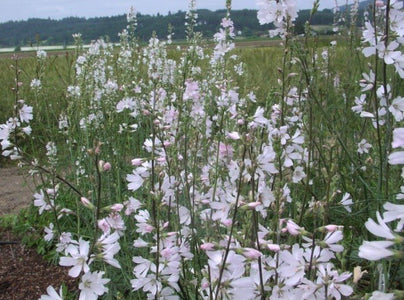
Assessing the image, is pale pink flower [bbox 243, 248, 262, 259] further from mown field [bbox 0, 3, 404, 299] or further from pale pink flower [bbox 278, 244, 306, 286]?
pale pink flower [bbox 278, 244, 306, 286]

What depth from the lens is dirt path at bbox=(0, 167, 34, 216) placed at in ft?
14.8

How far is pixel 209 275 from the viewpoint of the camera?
1.43m

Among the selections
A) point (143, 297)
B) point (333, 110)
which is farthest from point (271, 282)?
point (333, 110)

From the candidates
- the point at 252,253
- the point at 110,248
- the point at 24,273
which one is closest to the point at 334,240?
the point at 252,253

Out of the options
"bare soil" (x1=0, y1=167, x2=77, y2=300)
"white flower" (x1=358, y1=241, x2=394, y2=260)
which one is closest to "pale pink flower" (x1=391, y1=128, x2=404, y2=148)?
"white flower" (x1=358, y1=241, x2=394, y2=260)

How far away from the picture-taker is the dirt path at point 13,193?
4.51 metres

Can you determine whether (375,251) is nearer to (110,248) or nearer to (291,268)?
(291,268)

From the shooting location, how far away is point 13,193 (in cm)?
491

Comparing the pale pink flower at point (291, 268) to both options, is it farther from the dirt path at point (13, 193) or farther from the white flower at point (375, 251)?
the dirt path at point (13, 193)

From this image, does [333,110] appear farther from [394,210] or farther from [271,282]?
[394,210]

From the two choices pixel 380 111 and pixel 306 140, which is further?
pixel 380 111

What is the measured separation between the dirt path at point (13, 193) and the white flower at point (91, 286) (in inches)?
115

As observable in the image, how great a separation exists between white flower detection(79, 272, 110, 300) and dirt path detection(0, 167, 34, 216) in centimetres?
291

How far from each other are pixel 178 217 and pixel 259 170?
0.49 metres
